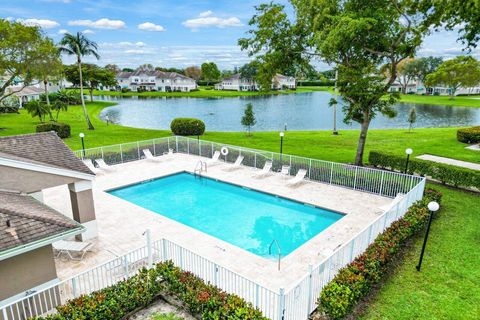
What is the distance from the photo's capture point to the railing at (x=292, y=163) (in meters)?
14.0

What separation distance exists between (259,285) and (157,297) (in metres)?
2.93

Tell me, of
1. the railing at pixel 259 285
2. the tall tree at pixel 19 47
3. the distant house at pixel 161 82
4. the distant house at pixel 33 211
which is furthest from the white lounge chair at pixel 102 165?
the distant house at pixel 161 82

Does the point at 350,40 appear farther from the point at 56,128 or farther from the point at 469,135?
the point at 56,128

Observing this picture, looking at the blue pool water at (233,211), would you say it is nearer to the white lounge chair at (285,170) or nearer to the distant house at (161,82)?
the white lounge chair at (285,170)

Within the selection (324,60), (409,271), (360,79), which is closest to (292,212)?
(409,271)

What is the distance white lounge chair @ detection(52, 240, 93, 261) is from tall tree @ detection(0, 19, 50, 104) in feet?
79.5

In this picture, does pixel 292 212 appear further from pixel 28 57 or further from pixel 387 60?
pixel 28 57

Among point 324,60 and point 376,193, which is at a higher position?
point 324,60

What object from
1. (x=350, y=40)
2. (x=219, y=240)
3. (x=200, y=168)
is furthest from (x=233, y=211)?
(x=350, y=40)

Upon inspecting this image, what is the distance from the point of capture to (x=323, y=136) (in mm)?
28469

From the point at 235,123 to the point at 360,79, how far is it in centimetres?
2845

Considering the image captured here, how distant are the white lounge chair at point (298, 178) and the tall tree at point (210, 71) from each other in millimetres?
111452

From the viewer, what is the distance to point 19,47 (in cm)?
2747

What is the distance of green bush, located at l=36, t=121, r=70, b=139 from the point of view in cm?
2536
